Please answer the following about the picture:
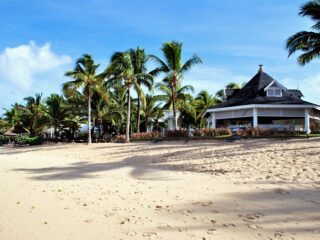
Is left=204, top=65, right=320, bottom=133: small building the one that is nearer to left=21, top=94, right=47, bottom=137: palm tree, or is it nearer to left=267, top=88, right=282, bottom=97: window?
left=267, top=88, right=282, bottom=97: window

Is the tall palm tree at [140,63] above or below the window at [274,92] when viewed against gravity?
above

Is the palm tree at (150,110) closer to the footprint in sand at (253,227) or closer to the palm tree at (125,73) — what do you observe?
the palm tree at (125,73)

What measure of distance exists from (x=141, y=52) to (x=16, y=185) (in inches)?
827

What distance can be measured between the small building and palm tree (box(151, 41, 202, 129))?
135 inches

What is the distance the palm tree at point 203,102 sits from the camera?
44.8 meters

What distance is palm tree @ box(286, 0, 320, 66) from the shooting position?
1992cm

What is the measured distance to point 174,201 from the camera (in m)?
8.12

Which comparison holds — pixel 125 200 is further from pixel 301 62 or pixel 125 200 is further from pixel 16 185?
pixel 301 62

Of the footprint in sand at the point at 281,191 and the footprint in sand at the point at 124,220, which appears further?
the footprint in sand at the point at 281,191

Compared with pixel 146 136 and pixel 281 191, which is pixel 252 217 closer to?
pixel 281 191

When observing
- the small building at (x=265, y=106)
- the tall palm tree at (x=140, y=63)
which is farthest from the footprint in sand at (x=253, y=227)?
the tall palm tree at (x=140, y=63)

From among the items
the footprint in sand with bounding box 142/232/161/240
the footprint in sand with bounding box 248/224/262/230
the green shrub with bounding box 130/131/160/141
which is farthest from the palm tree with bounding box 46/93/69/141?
the footprint in sand with bounding box 248/224/262/230

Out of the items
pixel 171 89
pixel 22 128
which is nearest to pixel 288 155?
pixel 171 89

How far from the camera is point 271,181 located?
10.3 metres
